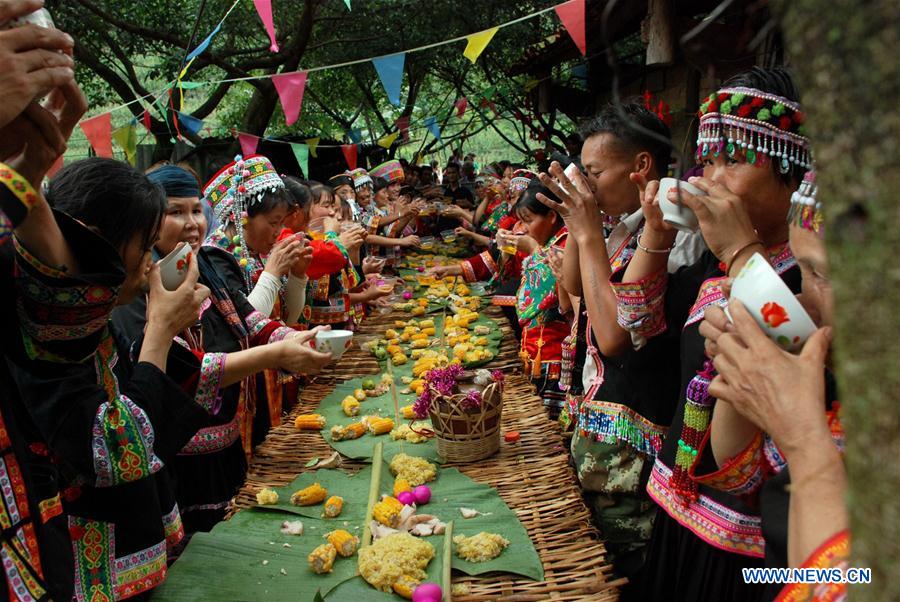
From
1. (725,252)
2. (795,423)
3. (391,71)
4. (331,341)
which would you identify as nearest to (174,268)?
(331,341)

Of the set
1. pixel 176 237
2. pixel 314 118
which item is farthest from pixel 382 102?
pixel 176 237

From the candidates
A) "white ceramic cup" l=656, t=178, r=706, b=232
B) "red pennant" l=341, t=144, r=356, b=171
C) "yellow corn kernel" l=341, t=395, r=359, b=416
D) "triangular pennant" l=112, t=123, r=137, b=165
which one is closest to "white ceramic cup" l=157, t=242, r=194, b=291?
"yellow corn kernel" l=341, t=395, r=359, b=416

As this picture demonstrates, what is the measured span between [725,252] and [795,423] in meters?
0.59

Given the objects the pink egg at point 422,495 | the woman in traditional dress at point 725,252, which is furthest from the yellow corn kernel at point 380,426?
the woman in traditional dress at point 725,252

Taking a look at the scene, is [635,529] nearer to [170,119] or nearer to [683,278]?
[683,278]

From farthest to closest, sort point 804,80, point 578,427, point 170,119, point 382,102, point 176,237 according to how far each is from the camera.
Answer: point 382,102 → point 170,119 → point 176,237 → point 578,427 → point 804,80

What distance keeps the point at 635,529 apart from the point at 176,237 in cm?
227

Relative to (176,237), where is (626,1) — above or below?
above

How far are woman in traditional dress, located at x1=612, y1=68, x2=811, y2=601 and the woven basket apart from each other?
2.38 feet

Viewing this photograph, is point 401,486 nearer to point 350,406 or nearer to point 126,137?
point 350,406

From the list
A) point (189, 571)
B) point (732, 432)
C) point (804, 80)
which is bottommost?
point (189, 571)

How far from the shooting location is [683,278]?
2.04 metres

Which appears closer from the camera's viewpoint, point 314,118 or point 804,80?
point 804,80

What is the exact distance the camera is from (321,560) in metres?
1.79
